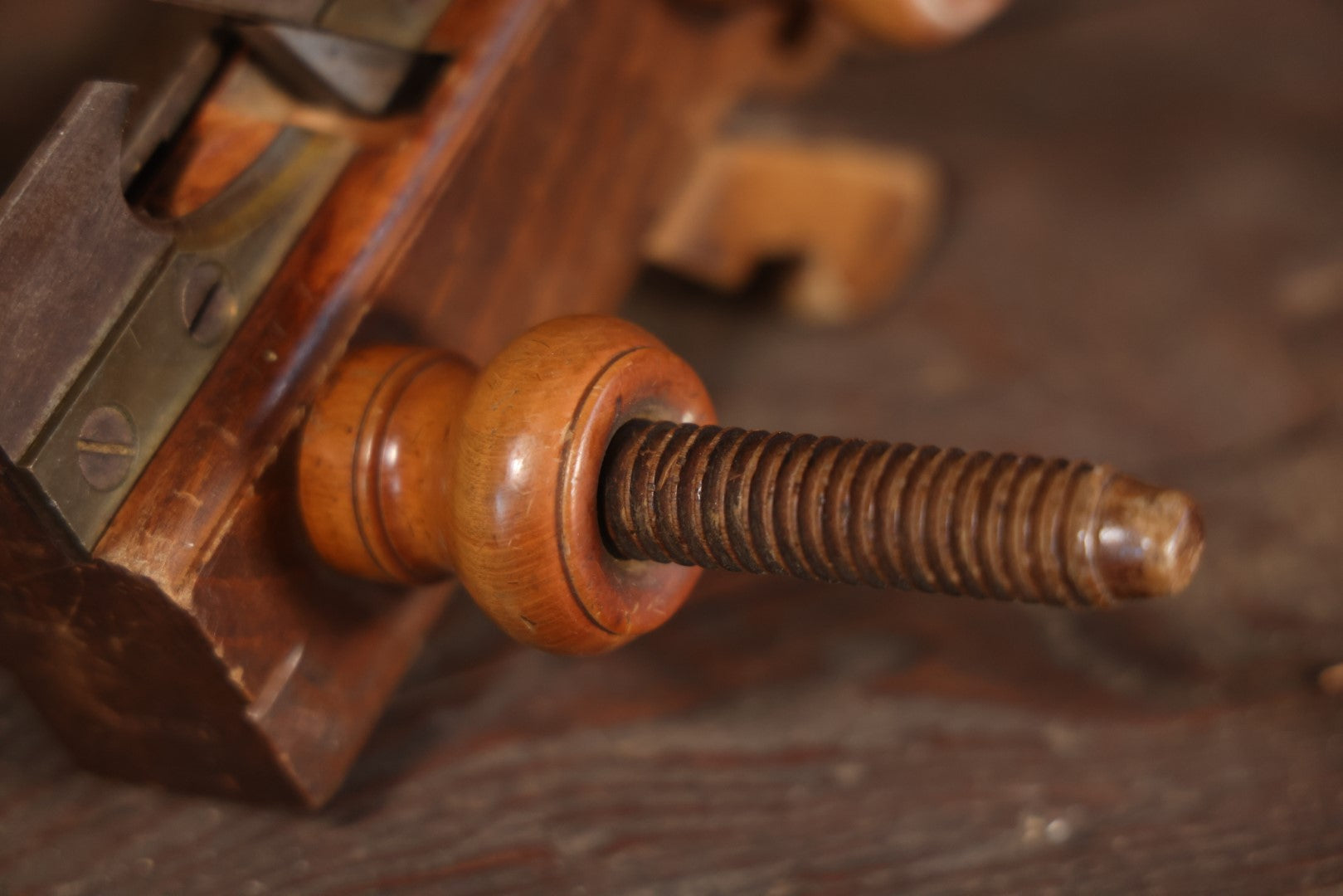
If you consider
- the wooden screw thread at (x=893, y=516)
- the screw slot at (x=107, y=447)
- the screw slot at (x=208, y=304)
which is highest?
the screw slot at (x=208, y=304)

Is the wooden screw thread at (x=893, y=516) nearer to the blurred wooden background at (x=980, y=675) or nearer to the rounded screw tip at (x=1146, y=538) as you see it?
the rounded screw tip at (x=1146, y=538)

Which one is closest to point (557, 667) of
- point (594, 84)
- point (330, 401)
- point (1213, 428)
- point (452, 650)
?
point (452, 650)

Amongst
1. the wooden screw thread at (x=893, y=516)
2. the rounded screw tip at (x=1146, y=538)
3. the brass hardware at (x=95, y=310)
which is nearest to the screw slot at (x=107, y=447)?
the brass hardware at (x=95, y=310)

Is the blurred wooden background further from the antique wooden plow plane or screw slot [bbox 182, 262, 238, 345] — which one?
screw slot [bbox 182, 262, 238, 345]

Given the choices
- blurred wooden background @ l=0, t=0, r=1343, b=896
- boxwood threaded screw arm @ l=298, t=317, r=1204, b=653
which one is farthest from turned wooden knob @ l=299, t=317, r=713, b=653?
blurred wooden background @ l=0, t=0, r=1343, b=896

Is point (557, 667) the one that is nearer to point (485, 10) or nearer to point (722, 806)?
point (722, 806)

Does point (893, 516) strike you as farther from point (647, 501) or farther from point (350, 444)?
point (350, 444)
